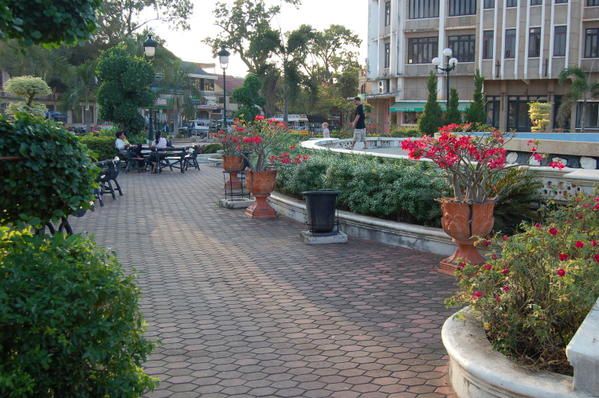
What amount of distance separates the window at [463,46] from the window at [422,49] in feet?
3.86

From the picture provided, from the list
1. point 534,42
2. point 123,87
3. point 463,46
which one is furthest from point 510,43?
point 123,87

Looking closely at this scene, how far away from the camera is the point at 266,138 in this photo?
12.7m

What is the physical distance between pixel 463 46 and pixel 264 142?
38.7 metres

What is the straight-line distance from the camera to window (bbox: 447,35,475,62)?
47.7 metres

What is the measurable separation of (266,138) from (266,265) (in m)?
4.57

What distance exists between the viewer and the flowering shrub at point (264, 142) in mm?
12484

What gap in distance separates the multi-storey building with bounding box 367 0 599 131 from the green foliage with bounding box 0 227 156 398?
42.9 m

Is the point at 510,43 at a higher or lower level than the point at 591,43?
higher

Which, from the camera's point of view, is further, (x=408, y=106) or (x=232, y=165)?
(x=408, y=106)

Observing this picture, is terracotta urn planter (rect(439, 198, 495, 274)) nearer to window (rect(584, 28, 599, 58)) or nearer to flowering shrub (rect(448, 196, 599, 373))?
flowering shrub (rect(448, 196, 599, 373))

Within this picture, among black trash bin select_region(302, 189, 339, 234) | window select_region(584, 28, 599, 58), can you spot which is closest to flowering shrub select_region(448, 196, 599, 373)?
black trash bin select_region(302, 189, 339, 234)

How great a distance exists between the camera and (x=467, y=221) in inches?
295

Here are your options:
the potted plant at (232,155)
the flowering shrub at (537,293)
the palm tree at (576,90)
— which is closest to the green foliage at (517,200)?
the flowering shrub at (537,293)

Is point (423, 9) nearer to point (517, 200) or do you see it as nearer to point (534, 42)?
point (534, 42)
